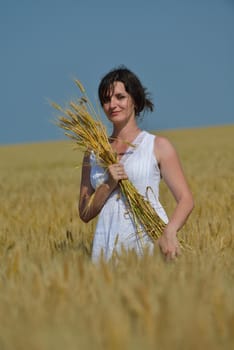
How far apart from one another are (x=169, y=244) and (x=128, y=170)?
0.42 metres

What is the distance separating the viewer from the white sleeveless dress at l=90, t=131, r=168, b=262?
3523 millimetres

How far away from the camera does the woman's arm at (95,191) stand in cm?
345

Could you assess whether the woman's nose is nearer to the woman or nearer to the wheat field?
the woman

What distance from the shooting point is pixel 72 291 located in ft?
6.57

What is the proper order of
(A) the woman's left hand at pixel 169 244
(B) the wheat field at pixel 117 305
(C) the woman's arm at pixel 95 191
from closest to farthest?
(B) the wheat field at pixel 117 305, (A) the woman's left hand at pixel 169 244, (C) the woman's arm at pixel 95 191

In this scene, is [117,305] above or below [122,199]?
below

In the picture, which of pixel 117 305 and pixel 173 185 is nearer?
pixel 117 305

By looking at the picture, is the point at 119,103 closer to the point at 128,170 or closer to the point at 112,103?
the point at 112,103

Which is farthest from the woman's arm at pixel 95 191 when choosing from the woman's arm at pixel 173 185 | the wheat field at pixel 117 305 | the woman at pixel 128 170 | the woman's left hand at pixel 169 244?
the wheat field at pixel 117 305

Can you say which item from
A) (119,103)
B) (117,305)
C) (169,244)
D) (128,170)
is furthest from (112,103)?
(117,305)

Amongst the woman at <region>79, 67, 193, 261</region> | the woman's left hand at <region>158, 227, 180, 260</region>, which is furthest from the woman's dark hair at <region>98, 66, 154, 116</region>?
the woman's left hand at <region>158, 227, 180, 260</region>

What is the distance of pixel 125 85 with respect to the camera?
3.53 m

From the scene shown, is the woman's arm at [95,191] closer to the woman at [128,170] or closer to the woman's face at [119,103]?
the woman at [128,170]

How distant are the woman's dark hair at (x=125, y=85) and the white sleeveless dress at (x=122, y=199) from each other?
166 mm
